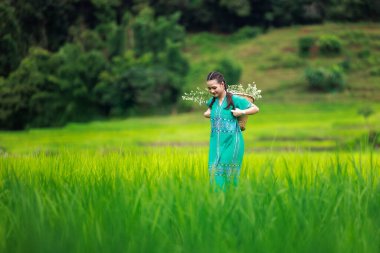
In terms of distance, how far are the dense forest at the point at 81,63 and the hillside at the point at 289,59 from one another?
1.94 m

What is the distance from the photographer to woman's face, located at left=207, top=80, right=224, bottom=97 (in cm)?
365

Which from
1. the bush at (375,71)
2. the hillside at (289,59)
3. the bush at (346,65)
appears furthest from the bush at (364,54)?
the bush at (375,71)

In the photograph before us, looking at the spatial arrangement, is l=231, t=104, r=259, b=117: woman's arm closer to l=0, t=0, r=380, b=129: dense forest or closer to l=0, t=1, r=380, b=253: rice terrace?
l=0, t=1, r=380, b=253: rice terrace

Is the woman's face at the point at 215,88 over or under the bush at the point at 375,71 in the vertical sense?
over

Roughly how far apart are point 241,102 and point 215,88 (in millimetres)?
220

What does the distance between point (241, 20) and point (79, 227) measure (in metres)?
34.6

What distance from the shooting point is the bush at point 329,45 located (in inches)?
1176

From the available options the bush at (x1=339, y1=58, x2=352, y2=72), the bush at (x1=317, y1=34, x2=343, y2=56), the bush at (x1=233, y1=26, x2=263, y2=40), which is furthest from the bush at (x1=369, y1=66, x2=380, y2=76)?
the bush at (x1=233, y1=26, x2=263, y2=40)

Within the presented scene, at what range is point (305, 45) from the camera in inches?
1200

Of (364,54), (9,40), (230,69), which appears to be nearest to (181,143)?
(9,40)

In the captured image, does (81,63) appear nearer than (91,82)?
Yes

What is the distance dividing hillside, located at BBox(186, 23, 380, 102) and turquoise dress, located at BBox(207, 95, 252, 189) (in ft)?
69.2

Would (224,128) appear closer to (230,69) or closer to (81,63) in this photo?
(81,63)

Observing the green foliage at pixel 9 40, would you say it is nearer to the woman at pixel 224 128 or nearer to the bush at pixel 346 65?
the bush at pixel 346 65
